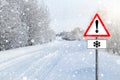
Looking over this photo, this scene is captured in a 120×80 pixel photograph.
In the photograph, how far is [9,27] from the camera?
36.8 m

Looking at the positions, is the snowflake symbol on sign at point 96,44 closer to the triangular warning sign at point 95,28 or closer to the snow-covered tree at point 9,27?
the triangular warning sign at point 95,28

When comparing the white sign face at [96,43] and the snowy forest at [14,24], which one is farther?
the snowy forest at [14,24]

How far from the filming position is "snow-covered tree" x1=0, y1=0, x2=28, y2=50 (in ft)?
117

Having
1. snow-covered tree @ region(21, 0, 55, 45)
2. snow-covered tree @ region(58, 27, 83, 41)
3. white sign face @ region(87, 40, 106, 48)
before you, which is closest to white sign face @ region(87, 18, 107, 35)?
white sign face @ region(87, 40, 106, 48)

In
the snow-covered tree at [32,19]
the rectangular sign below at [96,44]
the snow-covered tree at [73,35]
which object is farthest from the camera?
the snow-covered tree at [73,35]

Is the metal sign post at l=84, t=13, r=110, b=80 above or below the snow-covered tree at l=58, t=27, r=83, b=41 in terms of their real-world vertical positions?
above

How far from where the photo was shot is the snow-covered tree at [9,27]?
3553cm

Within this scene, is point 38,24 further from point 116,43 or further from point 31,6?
point 116,43

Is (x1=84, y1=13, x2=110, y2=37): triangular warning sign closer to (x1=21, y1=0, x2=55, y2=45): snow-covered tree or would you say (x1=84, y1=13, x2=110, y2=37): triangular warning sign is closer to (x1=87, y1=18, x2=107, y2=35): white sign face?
(x1=87, y1=18, x2=107, y2=35): white sign face

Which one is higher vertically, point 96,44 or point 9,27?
point 9,27

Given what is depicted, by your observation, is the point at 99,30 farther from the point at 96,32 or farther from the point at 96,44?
the point at 96,44

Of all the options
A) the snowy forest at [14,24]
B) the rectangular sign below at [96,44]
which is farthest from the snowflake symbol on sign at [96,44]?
the snowy forest at [14,24]

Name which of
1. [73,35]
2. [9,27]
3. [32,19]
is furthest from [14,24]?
[73,35]

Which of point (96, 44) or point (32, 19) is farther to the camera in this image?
point (32, 19)
